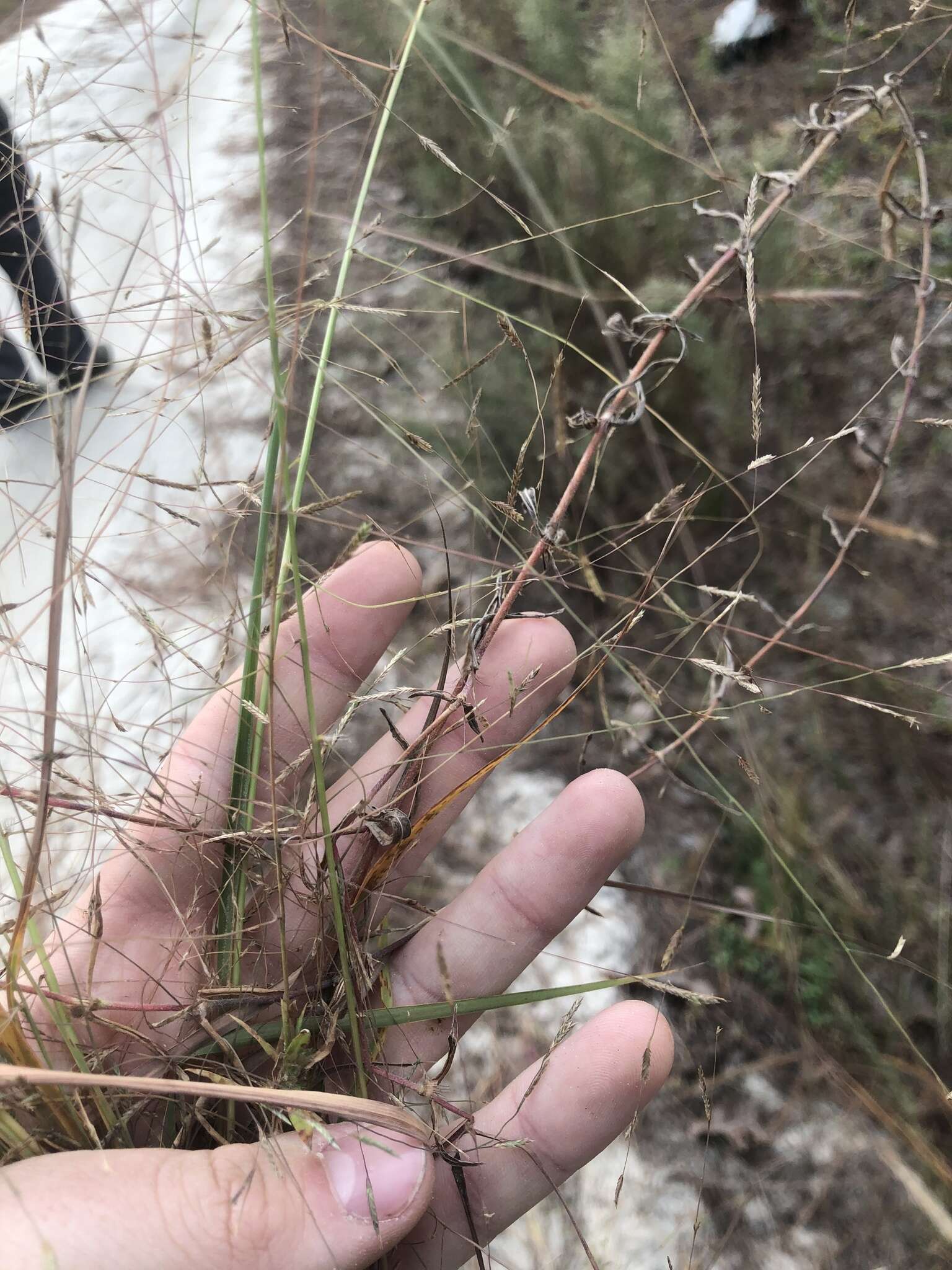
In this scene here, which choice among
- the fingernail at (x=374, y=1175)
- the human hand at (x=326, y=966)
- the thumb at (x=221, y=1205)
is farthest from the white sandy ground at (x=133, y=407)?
the fingernail at (x=374, y=1175)

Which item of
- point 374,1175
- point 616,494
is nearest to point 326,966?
point 374,1175

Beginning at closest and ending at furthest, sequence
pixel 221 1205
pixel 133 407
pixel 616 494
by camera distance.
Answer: pixel 221 1205 < pixel 616 494 < pixel 133 407

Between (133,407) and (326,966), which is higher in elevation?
(133,407)

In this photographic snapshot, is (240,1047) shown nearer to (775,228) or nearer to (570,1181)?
(570,1181)

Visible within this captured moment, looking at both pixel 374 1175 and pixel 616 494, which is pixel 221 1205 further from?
pixel 616 494

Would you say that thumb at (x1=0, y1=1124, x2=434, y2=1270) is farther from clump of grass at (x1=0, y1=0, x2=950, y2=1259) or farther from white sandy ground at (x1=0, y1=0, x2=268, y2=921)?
white sandy ground at (x1=0, y1=0, x2=268, y2=921)

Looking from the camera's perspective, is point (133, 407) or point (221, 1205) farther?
point (133, 407)

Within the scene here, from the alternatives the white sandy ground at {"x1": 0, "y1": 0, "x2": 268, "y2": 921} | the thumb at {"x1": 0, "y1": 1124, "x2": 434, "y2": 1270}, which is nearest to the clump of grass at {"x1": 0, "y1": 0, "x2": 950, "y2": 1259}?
the thumb at {"x1": 0, "y1": 1124, "x2": 434, "y2": 1270}

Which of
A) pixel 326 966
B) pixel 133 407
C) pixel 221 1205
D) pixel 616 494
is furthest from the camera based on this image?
pixel 133 407
